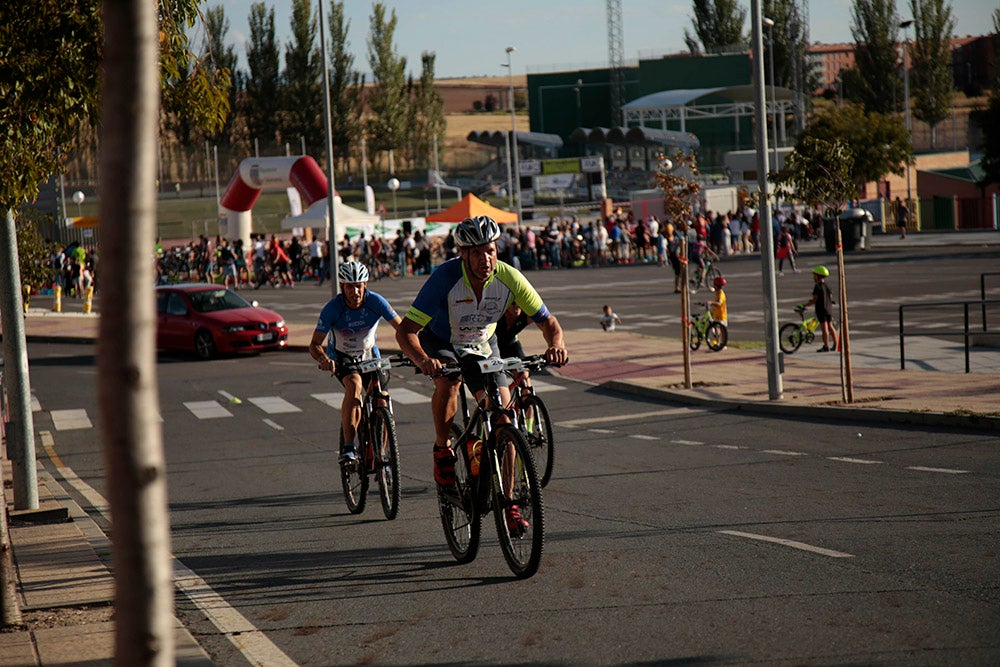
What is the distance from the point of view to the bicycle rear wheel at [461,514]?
25.5 ft

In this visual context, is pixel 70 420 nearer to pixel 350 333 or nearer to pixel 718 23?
pixel 350 333

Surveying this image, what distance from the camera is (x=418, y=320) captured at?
7.88 meters

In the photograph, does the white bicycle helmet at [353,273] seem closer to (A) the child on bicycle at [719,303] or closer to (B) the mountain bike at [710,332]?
(A) the child on bicycle at [719,303]

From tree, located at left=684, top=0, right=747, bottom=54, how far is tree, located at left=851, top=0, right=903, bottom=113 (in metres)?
10.3

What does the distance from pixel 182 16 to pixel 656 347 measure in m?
16.4

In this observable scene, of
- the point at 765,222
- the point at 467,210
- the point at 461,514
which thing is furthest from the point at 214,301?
the point at 461,514

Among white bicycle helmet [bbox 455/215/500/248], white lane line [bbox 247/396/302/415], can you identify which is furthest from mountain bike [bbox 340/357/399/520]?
white lane line [bbox 247/396/302/415]

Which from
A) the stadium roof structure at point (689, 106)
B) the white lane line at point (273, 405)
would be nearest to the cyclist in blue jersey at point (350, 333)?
the white lane line at point (273, 405)

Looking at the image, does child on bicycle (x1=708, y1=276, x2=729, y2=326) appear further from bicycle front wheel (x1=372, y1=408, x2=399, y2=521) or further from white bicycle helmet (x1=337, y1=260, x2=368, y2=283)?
bicycle front wheel (x1=372, y1=408, x2=399, y2=521)

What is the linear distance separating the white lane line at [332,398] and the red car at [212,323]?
23.1ft

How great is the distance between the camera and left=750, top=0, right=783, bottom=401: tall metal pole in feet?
53.3

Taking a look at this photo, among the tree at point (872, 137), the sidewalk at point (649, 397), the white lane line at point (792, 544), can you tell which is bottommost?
the white lane line at point (792, 544)

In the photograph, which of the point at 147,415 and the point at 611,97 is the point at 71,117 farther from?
the point at 611,97

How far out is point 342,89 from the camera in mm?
92500
